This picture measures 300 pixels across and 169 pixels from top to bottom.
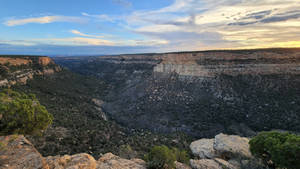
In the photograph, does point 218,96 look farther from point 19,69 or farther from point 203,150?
point 19,69

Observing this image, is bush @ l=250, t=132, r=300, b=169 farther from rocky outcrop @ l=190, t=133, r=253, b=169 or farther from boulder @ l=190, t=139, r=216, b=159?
boulder @ l=190, t=139, r=216, b=159

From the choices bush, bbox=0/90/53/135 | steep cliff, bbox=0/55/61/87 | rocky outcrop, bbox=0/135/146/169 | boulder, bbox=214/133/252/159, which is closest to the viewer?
rocky outcrop, bbox=0/135/146/169

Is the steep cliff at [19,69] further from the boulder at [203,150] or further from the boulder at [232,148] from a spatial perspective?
the boulder at [232,148]

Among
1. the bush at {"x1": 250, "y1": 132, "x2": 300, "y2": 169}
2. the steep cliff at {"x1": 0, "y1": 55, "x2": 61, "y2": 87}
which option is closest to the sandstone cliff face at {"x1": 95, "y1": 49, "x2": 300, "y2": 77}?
the bush at {"x1": 250, "y1": 132, "x2": 300, "y2": 169}

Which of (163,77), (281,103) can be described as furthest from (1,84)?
(281,103)

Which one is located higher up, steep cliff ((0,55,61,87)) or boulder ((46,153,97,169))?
steep cliff ((0,55,61,87))

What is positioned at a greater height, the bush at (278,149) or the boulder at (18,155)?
the boulder at (18,155)

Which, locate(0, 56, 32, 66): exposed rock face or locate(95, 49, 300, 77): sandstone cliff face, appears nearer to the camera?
locate(95, 49, 300, 77): sandstone cliff face

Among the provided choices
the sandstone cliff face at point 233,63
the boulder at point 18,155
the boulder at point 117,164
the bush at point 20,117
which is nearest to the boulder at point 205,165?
the boulder at point 117,164
